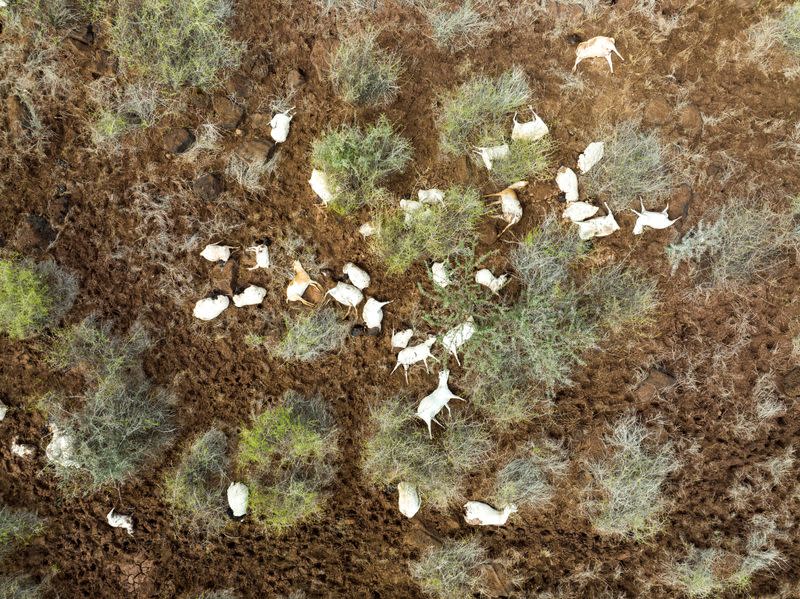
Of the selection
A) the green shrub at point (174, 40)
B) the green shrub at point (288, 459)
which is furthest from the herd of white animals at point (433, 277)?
the green shrub at point (174, 40)

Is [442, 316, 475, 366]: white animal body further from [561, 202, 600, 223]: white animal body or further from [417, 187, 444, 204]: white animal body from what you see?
[561, 202, 600, 223]: white animal body

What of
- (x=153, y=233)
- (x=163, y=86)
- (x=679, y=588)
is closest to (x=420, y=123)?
(x=163, y=86)

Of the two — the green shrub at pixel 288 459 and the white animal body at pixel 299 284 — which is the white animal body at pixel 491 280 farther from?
the green shrub at pixel 288 459

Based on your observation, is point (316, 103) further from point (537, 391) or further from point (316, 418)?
point (537, 391)

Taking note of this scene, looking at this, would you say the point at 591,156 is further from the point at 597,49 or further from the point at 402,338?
the point at 402,338

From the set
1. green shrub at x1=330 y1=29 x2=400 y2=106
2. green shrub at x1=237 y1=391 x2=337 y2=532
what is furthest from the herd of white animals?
green shrub at x1=330 y1=29 x2=400 y2=106

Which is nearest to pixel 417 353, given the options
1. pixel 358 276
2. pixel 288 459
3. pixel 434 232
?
pixel 358 276

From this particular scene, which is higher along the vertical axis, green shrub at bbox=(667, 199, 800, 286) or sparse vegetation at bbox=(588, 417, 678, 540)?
green shrub at bbox=(667, 199, 800, 286)
